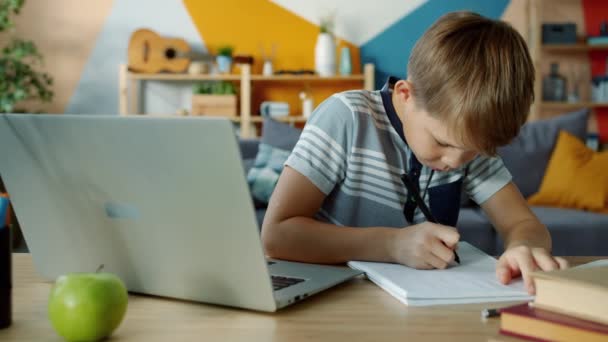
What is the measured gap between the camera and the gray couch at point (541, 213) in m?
2.63

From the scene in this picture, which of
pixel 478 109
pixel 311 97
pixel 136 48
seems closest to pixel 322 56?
pixel 311 97

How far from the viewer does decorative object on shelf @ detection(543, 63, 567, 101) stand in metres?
4.36

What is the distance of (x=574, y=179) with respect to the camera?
116 inches

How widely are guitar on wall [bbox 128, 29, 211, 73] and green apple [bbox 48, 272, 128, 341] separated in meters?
3.93

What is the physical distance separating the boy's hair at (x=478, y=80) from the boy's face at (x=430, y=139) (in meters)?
0.02

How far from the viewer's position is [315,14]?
181 inches

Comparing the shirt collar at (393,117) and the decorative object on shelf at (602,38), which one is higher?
the decorative object on shelf at (602,38)

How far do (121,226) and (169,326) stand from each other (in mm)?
144

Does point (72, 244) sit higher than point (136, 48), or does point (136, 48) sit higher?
point (136, 48)

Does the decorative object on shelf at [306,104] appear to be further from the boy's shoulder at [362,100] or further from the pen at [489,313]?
the pen at [489,313]

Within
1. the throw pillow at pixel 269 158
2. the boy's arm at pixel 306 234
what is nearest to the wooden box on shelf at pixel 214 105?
the throw pillow at pixel 269 158

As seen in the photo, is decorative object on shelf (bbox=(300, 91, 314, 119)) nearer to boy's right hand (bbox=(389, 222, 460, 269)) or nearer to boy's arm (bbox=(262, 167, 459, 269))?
boy's arm (bbox=(262, 167, 459, 269))

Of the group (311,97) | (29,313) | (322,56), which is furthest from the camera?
(311,97)

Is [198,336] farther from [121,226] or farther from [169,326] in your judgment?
[121,226]
